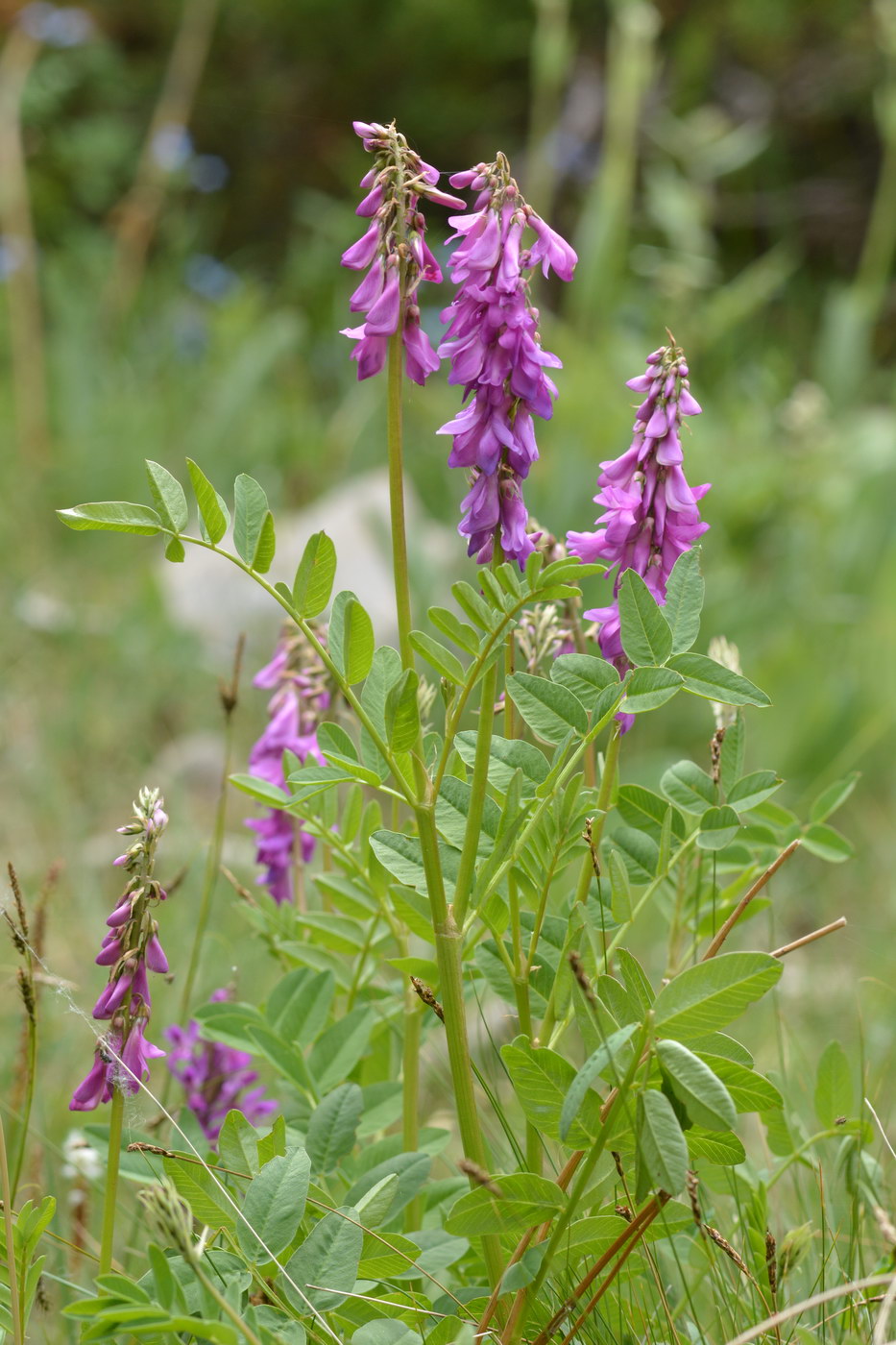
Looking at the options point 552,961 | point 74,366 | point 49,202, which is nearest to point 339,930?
point 552,961

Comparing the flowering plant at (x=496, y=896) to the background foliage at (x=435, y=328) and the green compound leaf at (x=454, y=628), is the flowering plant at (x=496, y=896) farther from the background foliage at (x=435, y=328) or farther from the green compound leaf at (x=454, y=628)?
the background foliage at (x=435, y=328)

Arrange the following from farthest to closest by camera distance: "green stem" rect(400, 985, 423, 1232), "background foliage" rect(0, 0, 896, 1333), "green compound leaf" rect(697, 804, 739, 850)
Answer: "background foliage" rect(0, 0, 896, 1333)
"green stem" rect(400, 985, 423, 1232)
"green compound leaf" rect(697, 804, 739, 850)

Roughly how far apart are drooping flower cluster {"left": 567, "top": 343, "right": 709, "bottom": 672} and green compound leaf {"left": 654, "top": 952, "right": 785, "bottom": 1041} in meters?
0.26

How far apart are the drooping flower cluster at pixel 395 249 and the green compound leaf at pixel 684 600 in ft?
0.72

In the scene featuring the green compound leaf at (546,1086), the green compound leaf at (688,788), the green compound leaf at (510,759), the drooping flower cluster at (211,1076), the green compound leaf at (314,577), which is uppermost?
the green compound leaf at (314,577)

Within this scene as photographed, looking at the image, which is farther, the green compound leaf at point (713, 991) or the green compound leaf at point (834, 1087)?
the green compound leaf at point (834, 1087)

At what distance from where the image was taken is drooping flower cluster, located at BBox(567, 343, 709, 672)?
2.97 ft

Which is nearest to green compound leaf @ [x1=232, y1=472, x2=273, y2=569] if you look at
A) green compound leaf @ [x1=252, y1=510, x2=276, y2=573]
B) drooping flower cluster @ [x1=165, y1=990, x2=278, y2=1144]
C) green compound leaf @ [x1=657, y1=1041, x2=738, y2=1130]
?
green compound leaf @ [x1=252, y1=510, x2=276, y2=573]

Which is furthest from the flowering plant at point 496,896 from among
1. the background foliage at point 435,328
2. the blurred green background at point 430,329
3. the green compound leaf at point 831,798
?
the background foliage at point 435,328

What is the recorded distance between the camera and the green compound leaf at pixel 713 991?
2.63 feet

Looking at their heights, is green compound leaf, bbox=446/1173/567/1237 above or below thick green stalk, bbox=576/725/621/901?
below

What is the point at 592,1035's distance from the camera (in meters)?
0.86

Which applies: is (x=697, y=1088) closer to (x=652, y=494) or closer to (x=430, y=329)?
(x=652, y=494)

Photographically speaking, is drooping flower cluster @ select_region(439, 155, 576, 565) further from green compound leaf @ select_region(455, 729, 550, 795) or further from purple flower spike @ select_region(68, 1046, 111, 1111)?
purple flower spike @ select_region(68, 1046, 111, 1111)
